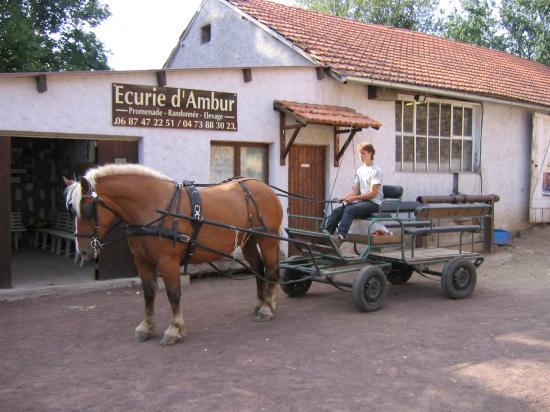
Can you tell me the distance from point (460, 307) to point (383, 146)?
4.45 m

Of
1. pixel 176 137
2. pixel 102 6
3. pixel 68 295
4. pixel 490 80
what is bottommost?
pixel 68 295

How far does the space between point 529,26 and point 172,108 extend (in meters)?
21.2

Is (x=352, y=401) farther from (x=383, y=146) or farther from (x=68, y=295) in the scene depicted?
(x=383, y=146)

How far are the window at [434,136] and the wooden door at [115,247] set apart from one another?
18.0ft

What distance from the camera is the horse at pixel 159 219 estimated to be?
4.91 metres

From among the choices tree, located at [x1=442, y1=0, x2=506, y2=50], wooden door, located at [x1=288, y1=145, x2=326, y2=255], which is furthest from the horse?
tree, located at [x1=442, y1=0, x2=506, y2=50]

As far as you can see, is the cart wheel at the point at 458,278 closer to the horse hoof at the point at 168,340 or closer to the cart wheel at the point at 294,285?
the cart wheel at the point at 294,285

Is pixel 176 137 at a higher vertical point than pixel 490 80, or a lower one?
lower

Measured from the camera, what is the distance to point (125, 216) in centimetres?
514

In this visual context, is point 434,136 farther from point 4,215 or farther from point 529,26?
point 529,26

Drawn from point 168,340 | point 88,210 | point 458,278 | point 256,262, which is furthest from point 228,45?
point 168,340

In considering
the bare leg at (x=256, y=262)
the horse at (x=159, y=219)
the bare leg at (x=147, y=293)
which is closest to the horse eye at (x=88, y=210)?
the horse at (x=159, y=219)

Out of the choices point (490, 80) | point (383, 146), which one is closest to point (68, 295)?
point (383, 146)

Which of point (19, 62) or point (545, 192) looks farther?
point (19, 62)
